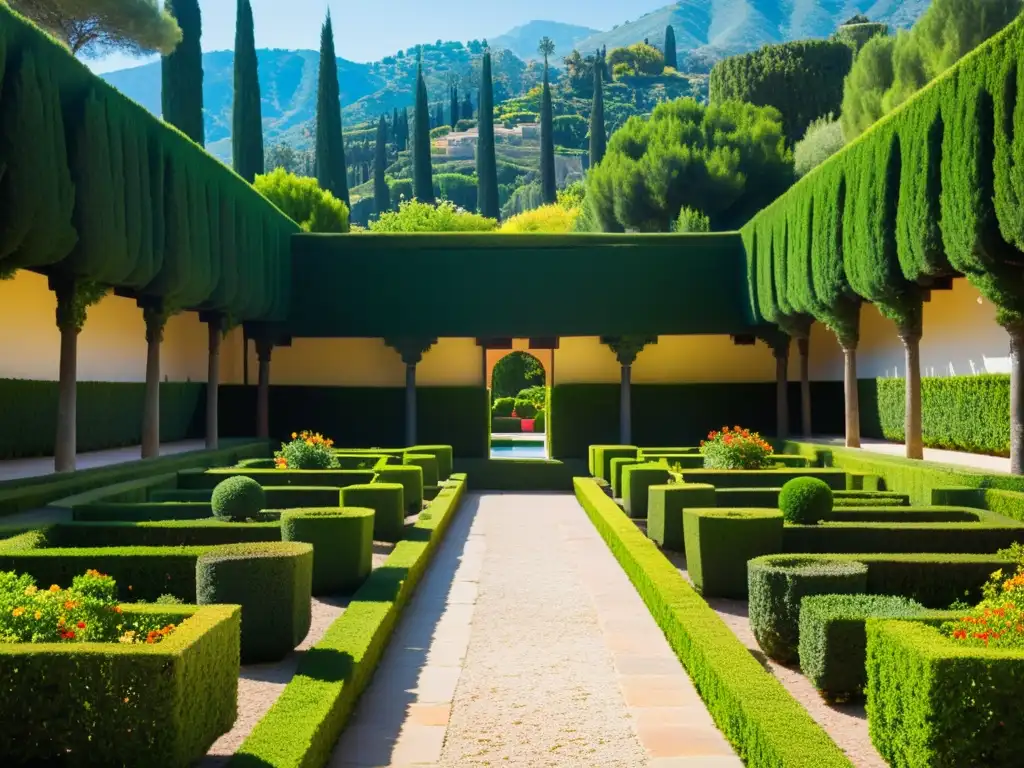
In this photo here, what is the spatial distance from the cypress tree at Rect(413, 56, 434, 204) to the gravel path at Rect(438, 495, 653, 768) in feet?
210

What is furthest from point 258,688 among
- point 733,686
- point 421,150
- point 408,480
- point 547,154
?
point 547,154

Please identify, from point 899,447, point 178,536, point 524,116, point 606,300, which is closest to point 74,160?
point 178,536

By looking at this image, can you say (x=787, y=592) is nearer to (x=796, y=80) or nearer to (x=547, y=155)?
(x=796, y=80)

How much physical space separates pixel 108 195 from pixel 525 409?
115ft

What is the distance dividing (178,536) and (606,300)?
18.1 m

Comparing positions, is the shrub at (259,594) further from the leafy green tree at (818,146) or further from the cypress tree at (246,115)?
the cypress tree at (246,115)

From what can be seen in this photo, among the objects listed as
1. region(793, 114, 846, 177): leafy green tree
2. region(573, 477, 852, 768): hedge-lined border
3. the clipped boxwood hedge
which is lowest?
region(573, 477, 852, 768): hedge-lined border

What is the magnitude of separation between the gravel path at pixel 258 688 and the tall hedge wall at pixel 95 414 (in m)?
11.9

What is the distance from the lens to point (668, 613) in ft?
30.5

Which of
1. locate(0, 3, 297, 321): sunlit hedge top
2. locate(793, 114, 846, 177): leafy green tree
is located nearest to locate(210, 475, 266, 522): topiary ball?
locate(0, 3, 297, 321): sunlit hedge top

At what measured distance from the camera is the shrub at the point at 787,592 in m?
8.30

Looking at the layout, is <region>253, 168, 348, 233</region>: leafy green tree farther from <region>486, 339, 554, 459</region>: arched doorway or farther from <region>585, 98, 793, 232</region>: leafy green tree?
<region>585, 98, 793, 232</region>: leafy green tree

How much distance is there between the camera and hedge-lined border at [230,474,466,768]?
5730mm

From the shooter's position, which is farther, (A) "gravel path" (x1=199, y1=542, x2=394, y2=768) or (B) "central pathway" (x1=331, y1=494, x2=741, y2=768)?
(B) "central pathway" (x1=331, y1=494, x2=741, y2=768)
